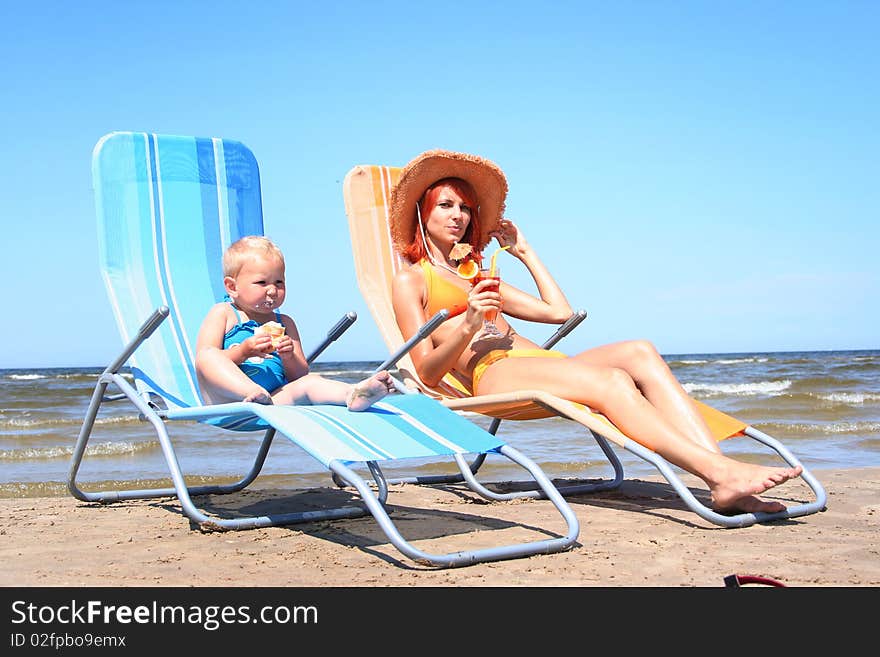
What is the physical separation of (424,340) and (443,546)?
117 cm

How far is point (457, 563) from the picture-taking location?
8.89 feet

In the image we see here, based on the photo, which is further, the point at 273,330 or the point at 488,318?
the point at 488,318

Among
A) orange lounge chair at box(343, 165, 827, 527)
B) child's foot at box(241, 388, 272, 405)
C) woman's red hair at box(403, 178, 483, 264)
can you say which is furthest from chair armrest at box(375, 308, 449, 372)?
woman's red hair at box(403, 178, 483, 264)

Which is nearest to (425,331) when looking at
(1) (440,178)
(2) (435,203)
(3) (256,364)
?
(3) (256,364)

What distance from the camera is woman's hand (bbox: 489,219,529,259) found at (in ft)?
15.1

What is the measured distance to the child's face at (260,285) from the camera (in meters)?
3.88

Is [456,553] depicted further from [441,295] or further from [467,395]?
[441,295]

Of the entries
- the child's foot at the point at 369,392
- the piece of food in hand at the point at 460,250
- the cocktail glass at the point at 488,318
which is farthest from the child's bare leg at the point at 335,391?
the piece of food in hand at the point at 460,250

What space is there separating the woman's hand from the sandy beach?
4.06ft

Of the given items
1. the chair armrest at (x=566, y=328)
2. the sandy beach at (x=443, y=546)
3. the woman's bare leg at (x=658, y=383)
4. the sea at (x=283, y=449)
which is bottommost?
the sea at (x=283, y=449)

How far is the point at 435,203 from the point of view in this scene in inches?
173

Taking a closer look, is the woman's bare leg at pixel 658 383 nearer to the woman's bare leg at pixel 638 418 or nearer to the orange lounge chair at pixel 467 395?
the woman's bare leg at pixel 638 418
